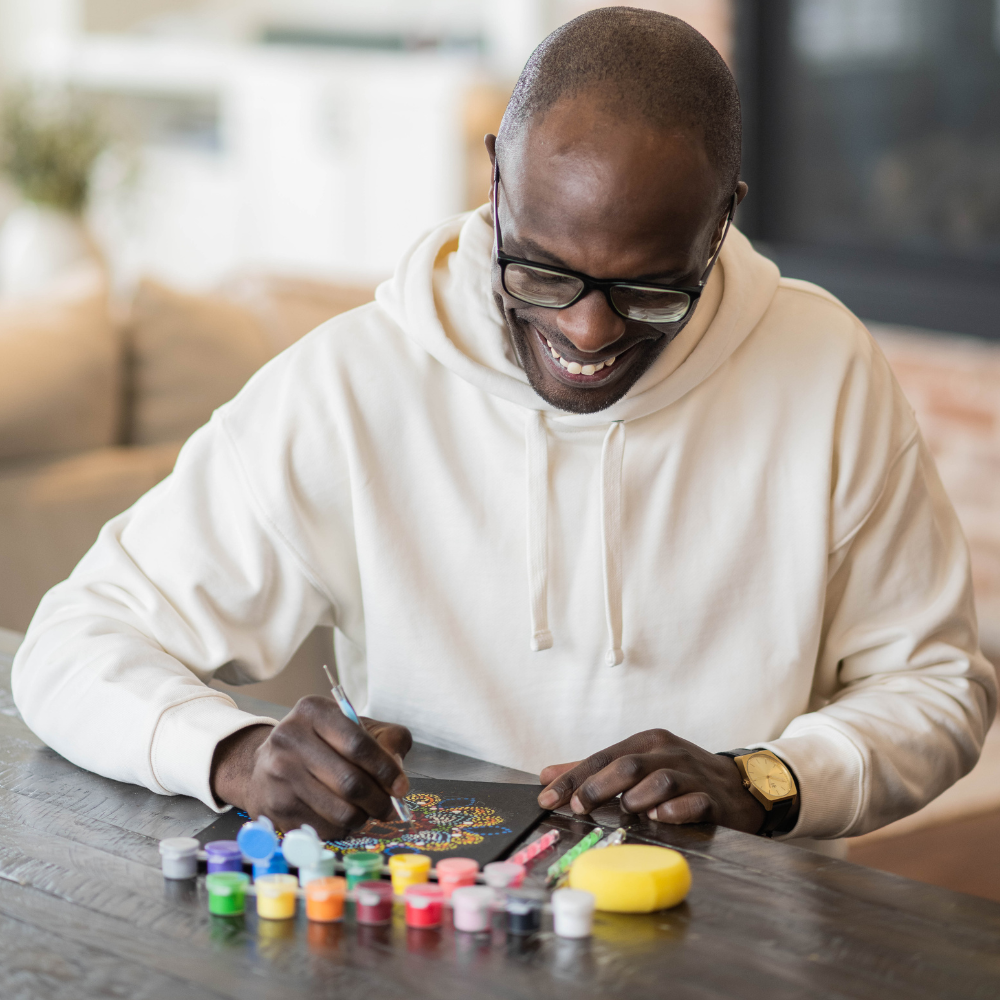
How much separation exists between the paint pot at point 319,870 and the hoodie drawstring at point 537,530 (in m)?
0.41

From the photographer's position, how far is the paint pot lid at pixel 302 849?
0.83m

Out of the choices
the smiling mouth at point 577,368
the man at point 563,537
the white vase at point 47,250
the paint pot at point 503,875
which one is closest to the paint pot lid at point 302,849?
the paint pot at point 503,875

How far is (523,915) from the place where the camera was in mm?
778

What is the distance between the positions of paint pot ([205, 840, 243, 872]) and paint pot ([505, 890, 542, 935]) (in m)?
0.18

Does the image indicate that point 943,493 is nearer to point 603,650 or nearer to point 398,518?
point 603,650

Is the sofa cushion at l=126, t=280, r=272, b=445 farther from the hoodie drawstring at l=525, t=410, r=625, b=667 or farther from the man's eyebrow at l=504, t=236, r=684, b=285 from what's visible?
the man's eyebrow at l=504, t=236, r=684, b=285

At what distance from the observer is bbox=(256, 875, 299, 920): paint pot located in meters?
0.80

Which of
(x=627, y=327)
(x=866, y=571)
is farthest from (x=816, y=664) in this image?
(x=627, y=327)

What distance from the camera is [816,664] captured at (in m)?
1.30

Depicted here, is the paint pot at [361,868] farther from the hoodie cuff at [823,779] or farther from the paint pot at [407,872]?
the hoodie cuff at [823,779]

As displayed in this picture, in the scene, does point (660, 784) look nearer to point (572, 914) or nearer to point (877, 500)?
point (572, 914)

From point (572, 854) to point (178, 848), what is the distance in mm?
251

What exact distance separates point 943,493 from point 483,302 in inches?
18.7

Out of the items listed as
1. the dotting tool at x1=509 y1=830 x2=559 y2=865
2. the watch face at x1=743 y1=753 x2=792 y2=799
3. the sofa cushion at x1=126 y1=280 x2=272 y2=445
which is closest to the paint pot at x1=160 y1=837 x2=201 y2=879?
the dotting tool at x1=509 y1=830 x2=559 y2=865
